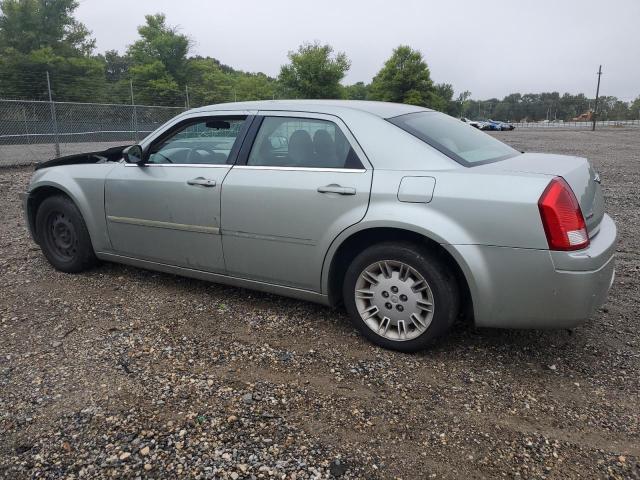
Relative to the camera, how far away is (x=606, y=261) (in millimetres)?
2814

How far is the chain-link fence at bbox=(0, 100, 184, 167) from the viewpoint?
13.7 m

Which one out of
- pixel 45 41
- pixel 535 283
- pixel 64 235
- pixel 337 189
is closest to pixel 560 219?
pixel 535 283

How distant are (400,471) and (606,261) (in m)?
1.69

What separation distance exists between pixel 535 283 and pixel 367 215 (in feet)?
3.35

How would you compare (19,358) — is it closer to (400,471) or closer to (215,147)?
(215,147)

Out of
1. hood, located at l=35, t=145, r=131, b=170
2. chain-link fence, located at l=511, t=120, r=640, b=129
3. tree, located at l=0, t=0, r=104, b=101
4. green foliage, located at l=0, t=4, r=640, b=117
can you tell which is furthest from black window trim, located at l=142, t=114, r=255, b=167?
chain-link fence, located at l=511, t=120, r=640, b=129

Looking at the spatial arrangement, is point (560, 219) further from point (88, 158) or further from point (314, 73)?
point (314, 73)

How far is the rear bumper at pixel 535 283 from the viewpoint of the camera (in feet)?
8.71

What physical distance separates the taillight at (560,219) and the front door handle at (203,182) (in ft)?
7.22

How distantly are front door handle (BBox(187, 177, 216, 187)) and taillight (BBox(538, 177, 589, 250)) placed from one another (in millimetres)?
2201

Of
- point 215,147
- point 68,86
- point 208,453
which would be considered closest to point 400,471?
point 208,453

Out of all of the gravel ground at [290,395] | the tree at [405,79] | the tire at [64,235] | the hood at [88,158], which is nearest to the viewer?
the gravel ground at [290,395]

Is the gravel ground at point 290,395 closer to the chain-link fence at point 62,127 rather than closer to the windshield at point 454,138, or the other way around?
the windshield at point 454,138

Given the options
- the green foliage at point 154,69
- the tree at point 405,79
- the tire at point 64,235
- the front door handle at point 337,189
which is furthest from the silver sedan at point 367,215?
the tree at point 405,79
